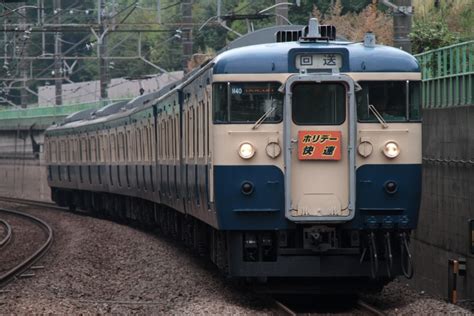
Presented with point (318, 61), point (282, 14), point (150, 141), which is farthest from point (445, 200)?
point (150, 141)

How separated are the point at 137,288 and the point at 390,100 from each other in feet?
13.9

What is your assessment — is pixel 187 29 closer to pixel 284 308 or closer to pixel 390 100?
pixel 390 100

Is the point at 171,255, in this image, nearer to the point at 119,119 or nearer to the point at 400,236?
the point at 400,236

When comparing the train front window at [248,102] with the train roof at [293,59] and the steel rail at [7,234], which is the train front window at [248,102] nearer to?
the train roof at [293,59]

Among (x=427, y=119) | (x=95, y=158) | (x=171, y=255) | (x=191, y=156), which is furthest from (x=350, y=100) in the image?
(x=95, y=158)

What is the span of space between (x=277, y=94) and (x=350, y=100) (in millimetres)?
777

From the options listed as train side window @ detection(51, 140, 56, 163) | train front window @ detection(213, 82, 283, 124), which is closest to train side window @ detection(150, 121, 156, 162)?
train front window @ detection(213, 82, 283, 124)

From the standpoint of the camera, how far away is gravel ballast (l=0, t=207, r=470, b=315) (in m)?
13.9

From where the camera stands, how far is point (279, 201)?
14008mm

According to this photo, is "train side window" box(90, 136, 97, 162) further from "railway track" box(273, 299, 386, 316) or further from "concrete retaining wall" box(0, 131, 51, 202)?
"concrete retaining wall" box(0, 131, 51, 202)

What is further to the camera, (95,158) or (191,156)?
(95,158)

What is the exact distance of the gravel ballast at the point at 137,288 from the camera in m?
13.9

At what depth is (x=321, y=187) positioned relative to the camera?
13938 millimetres

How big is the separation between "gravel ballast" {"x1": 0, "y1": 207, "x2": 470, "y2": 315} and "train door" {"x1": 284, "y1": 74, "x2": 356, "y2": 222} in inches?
46.2
